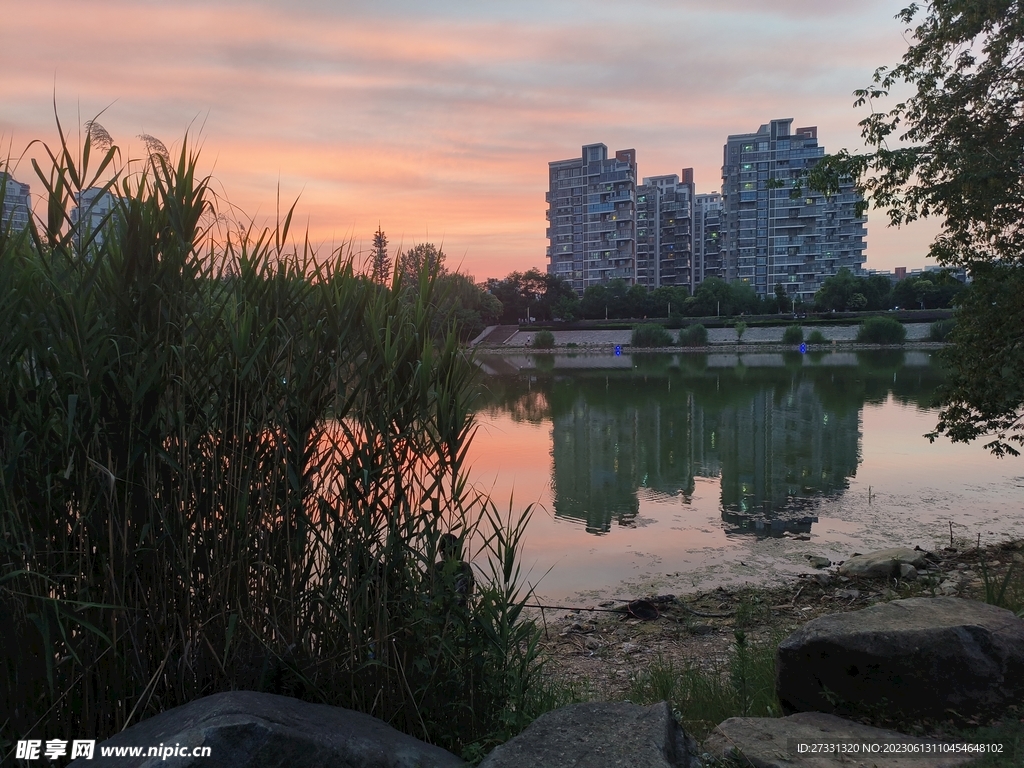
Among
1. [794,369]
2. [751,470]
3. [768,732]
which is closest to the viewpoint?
[768,732]

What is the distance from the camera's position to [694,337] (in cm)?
5731

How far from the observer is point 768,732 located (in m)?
2.89

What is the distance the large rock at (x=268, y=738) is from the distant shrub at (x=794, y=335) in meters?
57.0

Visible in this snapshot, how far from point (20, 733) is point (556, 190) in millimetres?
126786

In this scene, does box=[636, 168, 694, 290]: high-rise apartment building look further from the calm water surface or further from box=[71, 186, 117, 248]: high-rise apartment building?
box=[71, 186, 117, 248]: high-rise apartment building

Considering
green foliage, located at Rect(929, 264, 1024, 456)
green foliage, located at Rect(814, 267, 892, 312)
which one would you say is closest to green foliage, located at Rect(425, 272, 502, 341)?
green foliage, located at Rect(929, 264, 1024, 456)

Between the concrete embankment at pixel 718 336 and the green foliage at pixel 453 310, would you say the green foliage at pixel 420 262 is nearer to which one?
the green foliage at pixel 453 310

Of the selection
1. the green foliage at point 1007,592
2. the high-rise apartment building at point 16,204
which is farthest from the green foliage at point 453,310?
the green foliage at point 1007,592

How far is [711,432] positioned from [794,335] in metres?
41.7

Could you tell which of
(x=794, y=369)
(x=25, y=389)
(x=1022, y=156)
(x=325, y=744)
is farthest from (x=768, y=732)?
(x=794, y=369)

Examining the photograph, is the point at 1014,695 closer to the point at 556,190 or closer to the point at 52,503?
the point at 52,503

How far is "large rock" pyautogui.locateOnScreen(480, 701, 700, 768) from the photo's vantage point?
2355mm

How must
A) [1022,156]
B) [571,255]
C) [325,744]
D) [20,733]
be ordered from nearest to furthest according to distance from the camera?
[325,744] → [20,733] → [1022,156] → [571,255]

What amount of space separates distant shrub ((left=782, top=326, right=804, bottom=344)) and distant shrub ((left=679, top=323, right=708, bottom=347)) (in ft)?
20.0
